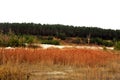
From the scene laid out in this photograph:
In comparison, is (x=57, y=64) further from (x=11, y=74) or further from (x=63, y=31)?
(x=63, y=31)

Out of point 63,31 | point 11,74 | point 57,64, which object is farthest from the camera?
point 63,31

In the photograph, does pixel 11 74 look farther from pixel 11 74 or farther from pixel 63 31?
pixel 63 31

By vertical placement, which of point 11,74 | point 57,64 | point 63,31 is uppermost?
point 11,74

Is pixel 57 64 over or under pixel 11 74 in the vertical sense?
under

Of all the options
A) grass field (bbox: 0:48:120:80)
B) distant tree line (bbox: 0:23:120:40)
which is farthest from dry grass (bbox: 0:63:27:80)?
distant tree line (bbox: 0:23:120:40)

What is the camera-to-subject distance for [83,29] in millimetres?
81812

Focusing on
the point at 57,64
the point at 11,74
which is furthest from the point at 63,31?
the point at 11,74

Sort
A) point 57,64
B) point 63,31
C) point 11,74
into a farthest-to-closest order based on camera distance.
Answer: point 63,31
point 57,64
point 11,74

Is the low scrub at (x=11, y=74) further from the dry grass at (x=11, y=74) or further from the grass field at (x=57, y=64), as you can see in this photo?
the grass field at (x=57, y=64)

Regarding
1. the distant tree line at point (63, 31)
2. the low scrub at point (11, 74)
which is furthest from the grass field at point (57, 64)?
the distant tree line at point (63, 31)

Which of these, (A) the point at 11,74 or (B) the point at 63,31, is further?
(B) the point at 63,31

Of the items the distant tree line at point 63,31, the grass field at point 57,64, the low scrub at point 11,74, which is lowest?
the distant tree line at point 63,31

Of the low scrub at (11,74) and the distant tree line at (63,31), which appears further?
the distant tree line at (63,31)

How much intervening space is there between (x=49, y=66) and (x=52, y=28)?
70.8 meters
